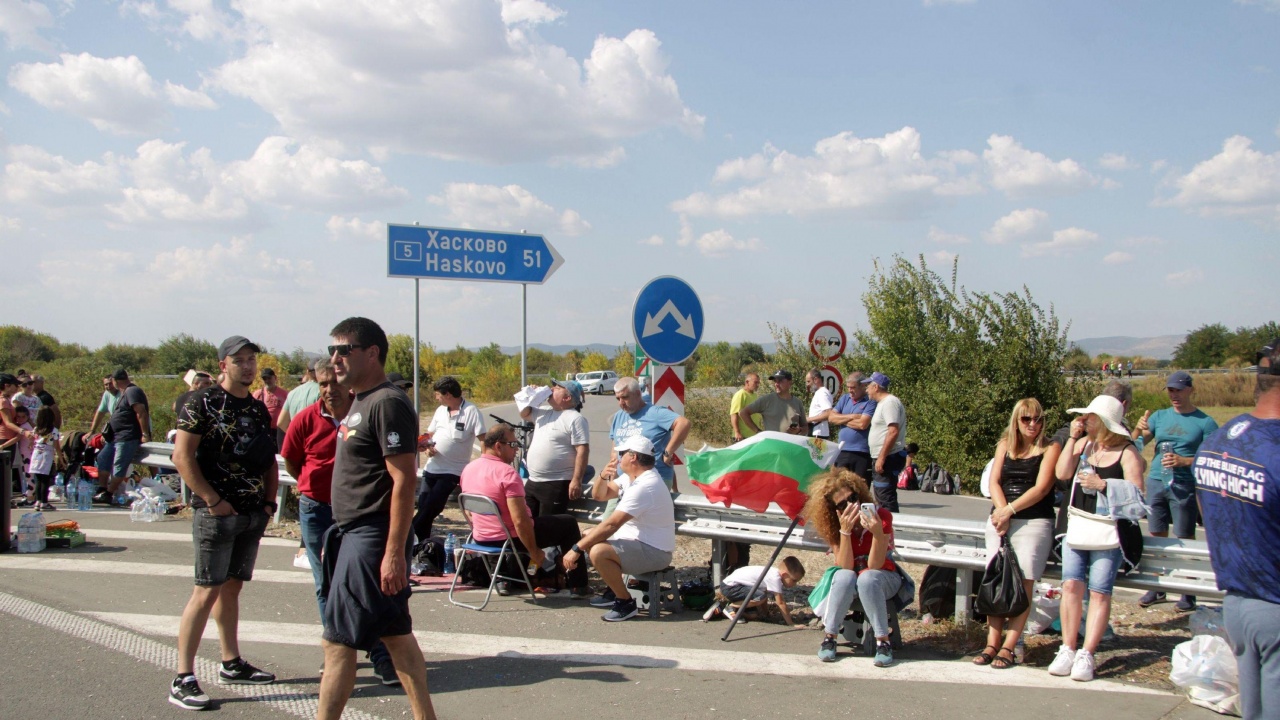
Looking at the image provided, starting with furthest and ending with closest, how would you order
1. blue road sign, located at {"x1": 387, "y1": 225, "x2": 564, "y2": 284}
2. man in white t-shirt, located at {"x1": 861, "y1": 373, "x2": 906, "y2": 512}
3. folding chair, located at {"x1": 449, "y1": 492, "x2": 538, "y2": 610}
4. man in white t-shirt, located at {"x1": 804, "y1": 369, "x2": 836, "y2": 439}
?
blue road sign, located at {"x1": 387, "y1": 225, "x2": 564, "y2": 284} → man in white t-shirt, located at {"x1": 804, "y1": 369, "x2": 836, "y2": 439} → man in white t-shirt, located at {"x1": 861, "y1": 373, "x2": 906, "y2": 512} → folding chair, located at {"x1": 449, "y1": 492, "x2": 538, "y2": 610}

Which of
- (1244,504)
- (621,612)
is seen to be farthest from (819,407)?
(1244,504)

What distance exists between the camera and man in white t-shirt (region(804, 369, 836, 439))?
9.95 meters

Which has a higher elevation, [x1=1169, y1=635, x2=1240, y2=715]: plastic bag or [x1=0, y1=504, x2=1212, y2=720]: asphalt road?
[x1=1169, y1=635, x2=1240, y2=715]: plastic bag

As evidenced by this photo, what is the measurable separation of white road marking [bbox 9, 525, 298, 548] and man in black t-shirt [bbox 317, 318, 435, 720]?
5.59m

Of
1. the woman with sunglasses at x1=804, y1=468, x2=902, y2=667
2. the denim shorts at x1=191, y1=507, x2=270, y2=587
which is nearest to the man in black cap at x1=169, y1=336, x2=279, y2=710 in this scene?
the denim shorts at x1=191, y1=507, x2=270, y2=587

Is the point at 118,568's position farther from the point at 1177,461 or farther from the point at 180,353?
the point at 180,353

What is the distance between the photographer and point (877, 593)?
547 centimetres

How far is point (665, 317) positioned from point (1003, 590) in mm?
3827

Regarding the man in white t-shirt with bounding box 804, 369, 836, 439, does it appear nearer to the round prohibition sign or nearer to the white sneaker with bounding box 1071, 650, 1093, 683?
the round prohibition sign

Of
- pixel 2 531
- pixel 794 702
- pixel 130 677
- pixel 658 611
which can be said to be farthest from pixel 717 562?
pixel 2 531

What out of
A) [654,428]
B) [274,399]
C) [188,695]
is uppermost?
[274,399]

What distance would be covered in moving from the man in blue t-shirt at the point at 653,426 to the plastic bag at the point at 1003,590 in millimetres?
2788

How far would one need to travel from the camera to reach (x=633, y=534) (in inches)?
254

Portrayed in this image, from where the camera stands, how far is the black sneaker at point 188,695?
461cm
